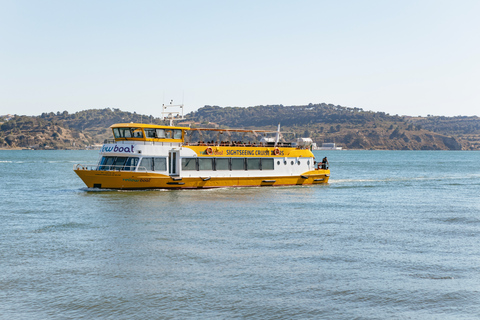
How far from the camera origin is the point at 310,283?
16.0 metres

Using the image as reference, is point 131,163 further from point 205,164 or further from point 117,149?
point 205,164

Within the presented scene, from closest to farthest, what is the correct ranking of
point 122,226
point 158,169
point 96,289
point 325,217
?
point 96,289
point 122,226
point 325,217
point 158,169

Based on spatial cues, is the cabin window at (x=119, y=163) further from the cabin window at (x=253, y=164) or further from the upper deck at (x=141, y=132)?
the cabin window at (x=253, y=164)

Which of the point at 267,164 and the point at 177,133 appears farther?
the point at 267,164

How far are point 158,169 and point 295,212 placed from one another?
1336cm

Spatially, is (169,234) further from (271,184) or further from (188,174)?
(271,184)

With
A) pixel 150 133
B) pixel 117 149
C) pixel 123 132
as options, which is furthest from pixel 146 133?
pixel 117 149

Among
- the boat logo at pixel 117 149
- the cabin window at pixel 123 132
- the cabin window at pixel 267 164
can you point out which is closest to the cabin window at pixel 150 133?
the cabin window at pixel 123 132

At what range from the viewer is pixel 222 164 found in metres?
43.7

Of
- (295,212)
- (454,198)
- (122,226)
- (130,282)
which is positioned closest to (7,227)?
(122,226)

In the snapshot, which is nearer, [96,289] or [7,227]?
[96,289]

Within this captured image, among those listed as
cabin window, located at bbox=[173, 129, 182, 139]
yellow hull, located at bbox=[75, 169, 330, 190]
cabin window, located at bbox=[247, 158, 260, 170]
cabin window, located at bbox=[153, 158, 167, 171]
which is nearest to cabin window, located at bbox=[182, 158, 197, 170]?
yellow hull, located at bbox=[75, 169, 330, 190]

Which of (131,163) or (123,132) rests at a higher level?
(123,132)

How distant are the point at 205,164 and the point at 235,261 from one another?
24530 mm
